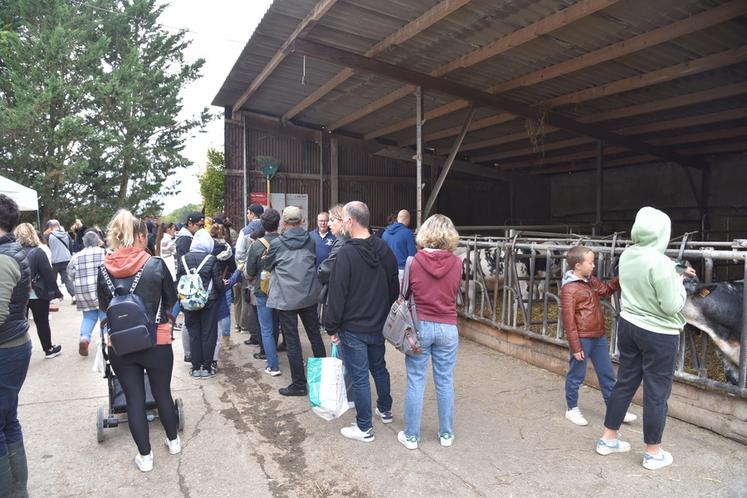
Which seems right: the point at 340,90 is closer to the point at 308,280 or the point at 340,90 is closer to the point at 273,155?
the point at 273,155

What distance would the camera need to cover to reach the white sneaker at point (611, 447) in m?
3.28

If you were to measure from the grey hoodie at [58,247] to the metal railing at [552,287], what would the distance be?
6.75 metres

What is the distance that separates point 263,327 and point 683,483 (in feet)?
11.8

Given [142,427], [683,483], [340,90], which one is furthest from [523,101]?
[142,427]

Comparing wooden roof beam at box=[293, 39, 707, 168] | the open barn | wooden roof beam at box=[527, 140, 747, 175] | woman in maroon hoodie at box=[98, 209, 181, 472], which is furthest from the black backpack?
wooden roof beam at box=[527, 140, 747, 175]

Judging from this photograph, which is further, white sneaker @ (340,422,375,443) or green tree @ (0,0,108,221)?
green tree @ (0,0,108,221)

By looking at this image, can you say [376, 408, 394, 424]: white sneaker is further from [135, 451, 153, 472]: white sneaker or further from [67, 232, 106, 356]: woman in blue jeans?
[67, 232, 106, 356]: woman in blue jeans

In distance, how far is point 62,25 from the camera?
1579cm

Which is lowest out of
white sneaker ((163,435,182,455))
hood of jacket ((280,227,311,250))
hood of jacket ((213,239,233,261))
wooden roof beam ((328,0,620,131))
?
white sneaker ((163,435,182,455))

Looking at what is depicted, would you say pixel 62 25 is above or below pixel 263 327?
above

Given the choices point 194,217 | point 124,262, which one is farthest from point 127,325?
point 194,217

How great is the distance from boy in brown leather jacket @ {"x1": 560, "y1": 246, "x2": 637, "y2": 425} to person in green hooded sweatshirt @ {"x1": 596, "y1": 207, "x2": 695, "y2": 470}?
1.37 ft

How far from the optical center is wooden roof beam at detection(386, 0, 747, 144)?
17.5ft

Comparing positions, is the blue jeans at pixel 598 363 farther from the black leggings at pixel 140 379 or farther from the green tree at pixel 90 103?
the green tree at pixel 90 103
